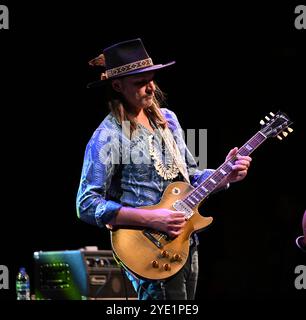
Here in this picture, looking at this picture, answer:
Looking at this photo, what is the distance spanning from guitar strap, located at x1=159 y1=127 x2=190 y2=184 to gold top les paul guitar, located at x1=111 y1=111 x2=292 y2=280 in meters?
0.10

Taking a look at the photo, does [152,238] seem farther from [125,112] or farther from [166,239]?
[125,112]

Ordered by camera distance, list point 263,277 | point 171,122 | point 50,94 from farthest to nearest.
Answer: point 263,277 → point 50,94 → point 171,122

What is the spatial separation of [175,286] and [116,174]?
0.64 meters

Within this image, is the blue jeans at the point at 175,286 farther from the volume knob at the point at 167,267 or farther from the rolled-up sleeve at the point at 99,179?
the rolled-up sleeve at the point at 99,179

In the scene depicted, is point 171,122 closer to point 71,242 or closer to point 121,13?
point 121,13

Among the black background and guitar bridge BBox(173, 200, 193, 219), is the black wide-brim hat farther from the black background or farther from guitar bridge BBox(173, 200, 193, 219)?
the black background

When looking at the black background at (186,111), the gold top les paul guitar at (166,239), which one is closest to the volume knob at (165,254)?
the gold top les paul guitar at (166,239)

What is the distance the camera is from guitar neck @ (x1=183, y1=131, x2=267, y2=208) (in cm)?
338

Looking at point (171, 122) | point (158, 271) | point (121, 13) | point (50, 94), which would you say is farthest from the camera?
point (50, 94)

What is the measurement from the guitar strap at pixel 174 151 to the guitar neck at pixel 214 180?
127 millimetres

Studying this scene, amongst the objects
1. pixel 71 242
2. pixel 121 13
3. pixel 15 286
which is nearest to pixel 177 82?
pixel 121 13

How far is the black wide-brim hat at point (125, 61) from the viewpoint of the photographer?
3.51 m
